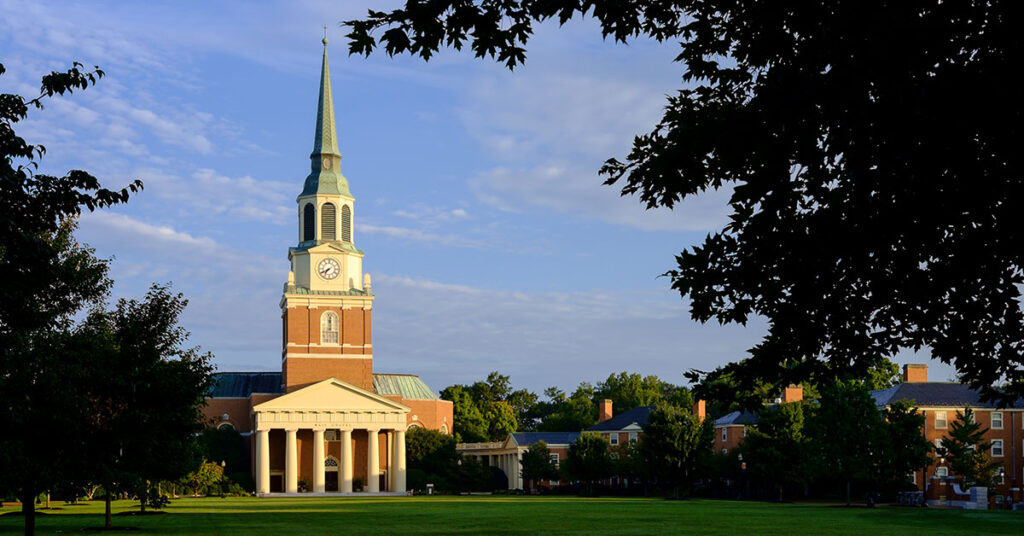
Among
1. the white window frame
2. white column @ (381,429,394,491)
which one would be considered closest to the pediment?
white column @ (381,429,394,491)

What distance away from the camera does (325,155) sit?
107m

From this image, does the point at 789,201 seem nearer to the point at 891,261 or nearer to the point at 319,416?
the point at 891,261

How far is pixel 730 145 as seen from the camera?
42.1 ft

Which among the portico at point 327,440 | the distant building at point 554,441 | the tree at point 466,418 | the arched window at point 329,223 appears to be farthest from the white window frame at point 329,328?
the tree at point 466,418

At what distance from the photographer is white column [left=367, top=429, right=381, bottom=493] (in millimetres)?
102000

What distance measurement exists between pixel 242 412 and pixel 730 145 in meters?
105

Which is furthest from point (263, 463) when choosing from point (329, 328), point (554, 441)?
point (554, 441)

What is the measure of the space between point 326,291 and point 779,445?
47.2 metres

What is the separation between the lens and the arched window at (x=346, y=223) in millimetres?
106562

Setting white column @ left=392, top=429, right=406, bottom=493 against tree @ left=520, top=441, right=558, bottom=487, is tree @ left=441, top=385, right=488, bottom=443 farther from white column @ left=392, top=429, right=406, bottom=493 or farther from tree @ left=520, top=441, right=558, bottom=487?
white column @ left=392, top=429, right=406, bottom=493

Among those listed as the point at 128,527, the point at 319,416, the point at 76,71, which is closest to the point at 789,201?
the point at 76,71

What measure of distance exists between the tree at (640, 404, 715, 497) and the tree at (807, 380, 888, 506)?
17.9 m

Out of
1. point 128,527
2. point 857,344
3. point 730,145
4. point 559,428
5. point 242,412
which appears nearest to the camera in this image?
point 730,145

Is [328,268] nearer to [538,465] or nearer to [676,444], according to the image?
[538,465]
